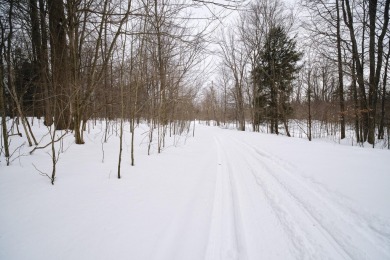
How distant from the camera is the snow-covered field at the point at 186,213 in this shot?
1.93 meters

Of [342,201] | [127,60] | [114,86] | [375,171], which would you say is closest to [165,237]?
[342,201]

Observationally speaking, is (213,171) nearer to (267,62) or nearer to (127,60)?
(127,60)

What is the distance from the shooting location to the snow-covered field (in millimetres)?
1932

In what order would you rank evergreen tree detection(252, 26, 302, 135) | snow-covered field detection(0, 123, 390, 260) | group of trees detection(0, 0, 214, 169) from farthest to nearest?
evergreen tree detection(252, 26, 302, 135)
group of trees detection(0, 0, 214, 169)
snow-covered field detection(0, 123, 390, 260)

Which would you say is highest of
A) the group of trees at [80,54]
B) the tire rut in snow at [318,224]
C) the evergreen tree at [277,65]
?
the evergreen tree at [277,65]

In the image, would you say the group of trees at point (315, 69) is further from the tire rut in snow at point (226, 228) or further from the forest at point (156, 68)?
the tire rut in snow at point (226, 228)

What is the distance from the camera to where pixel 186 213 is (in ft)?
8.95

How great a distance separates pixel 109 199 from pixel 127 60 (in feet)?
10.7

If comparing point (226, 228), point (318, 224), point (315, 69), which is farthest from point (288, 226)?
point (315, 69)

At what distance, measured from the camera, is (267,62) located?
19.5 metres

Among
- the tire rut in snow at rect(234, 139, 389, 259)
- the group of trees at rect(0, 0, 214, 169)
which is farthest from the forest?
the tire rut in snow at rect(234, 139, 389, 259)

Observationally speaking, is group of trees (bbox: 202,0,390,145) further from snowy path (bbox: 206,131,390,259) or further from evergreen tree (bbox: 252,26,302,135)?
snowy path (bbox: 206,131,390,259)

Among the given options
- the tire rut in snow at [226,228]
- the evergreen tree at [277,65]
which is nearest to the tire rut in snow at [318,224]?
the tire rut in snow at [226,228]

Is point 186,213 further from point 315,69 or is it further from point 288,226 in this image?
point 315,69
